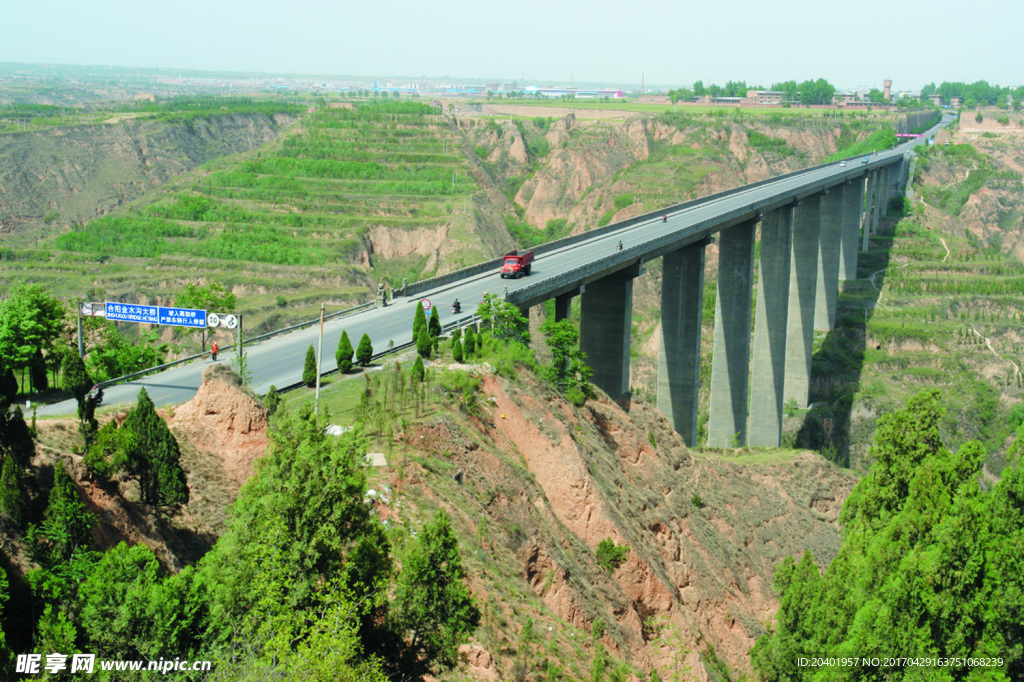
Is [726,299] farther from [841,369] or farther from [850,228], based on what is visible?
[850,228]

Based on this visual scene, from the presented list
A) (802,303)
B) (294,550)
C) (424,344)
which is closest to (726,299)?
(802,303)

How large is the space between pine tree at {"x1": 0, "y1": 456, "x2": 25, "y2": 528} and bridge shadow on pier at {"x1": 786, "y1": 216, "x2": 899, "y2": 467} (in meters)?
77.6

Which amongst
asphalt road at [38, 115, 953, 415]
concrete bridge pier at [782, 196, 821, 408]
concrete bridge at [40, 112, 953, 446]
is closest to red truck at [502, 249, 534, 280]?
asphalt road at [38, 115, 953, 415]

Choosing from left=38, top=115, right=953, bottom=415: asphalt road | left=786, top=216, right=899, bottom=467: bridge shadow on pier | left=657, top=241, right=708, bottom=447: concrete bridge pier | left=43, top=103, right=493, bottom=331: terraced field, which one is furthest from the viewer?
left=43, top=103, right=493, bottom=331: terraced field

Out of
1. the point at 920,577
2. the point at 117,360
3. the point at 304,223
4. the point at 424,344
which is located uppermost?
the point at 424,344

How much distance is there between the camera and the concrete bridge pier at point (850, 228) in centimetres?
12375

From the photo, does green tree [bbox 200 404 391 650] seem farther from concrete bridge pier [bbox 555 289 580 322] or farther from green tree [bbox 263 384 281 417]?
concrete bridge pier [bbox 555 289 580 322]

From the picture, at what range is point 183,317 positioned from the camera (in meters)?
38.1

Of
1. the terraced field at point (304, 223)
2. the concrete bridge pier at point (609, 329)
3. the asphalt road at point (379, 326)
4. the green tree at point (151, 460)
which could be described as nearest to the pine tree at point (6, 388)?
the green tree at point (151, 460)

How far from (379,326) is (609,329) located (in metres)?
16.9

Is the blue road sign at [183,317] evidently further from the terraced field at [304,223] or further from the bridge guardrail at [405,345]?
the terraced field at [304,223]

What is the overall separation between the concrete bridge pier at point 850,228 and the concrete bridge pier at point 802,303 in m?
24.7

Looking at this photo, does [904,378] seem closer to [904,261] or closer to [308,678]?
[904,261]

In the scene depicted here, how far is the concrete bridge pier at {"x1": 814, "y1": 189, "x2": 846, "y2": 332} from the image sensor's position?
111062 millimetres
